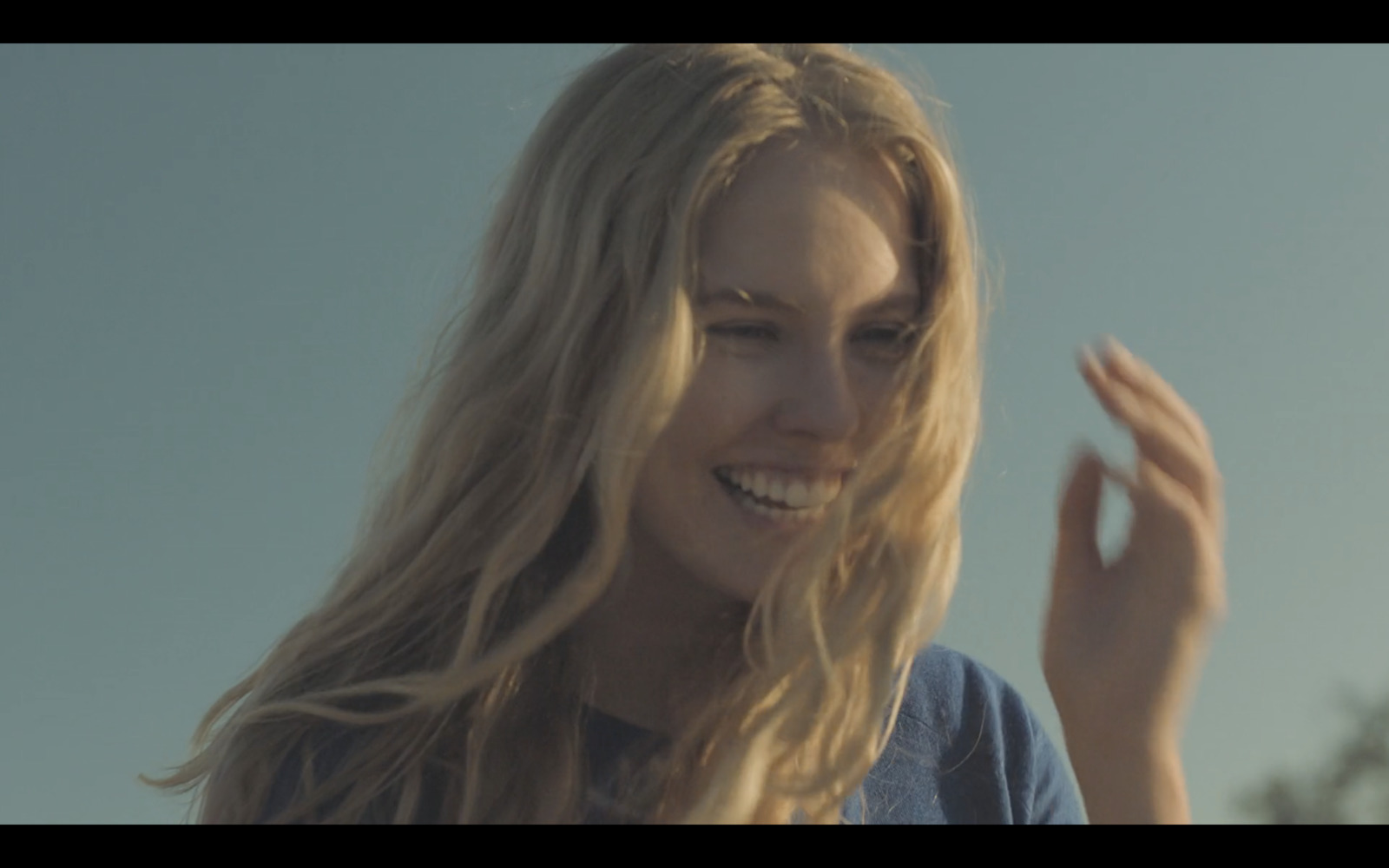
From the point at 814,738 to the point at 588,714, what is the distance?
1.55 feet

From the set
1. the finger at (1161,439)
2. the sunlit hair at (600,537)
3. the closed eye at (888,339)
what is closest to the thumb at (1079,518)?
the finger at (1161,439)

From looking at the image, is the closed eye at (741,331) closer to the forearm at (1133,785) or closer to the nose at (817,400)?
the nose at (817,400)

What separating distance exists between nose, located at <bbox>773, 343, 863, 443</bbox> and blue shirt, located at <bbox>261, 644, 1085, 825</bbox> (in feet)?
2.88

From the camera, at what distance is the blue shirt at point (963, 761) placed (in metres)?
3.30

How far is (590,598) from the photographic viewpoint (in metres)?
2.96

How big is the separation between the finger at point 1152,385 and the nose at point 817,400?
501 millimetres

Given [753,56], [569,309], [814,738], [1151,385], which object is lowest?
[814,738]

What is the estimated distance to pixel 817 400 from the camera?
2.83 meters

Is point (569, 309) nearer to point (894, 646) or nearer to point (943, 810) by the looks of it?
point (894, 646)

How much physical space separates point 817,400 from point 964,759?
112cm
